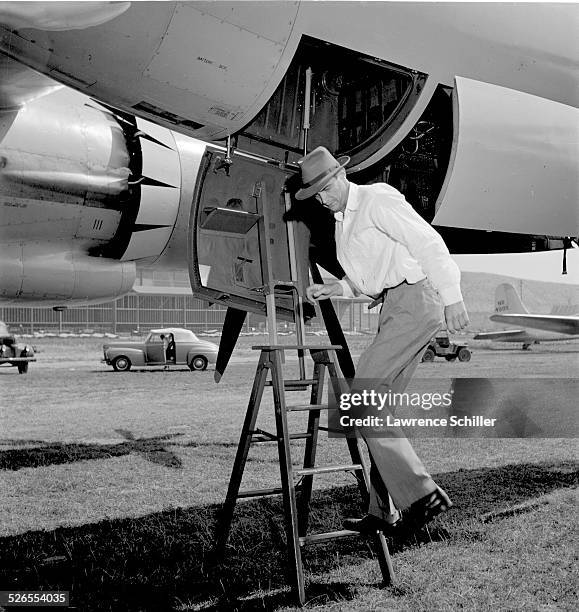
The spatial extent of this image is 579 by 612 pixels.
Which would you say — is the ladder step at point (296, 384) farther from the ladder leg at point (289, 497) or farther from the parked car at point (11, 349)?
the parked car at point (11, 349)

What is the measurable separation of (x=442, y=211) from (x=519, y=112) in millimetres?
672

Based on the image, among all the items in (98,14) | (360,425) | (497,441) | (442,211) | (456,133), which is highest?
(98,14)

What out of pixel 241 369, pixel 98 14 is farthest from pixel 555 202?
pixel 241 369

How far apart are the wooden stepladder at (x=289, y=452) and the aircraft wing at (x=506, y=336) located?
26.9 m

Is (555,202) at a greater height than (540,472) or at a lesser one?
greater

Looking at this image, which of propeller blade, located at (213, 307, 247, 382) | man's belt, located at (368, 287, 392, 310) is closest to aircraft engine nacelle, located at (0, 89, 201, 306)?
propeller blade, located at (213, 307, 247, 382)

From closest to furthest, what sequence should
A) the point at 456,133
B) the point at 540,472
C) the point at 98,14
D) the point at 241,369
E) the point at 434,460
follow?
the point at 98,14, the point at 456,133, the point at 540,472, the point at 434,460, the point at 241,369

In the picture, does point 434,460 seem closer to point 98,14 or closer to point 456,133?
point 456,133

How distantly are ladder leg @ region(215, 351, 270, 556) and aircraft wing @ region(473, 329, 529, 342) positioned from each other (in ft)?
88.7

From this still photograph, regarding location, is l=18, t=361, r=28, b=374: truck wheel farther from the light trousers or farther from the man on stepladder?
the light trousers

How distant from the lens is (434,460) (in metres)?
5.65

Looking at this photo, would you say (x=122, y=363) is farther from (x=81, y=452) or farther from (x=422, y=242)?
(x=422, y=242)

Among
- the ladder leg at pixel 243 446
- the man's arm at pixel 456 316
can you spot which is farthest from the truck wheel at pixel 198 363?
the man's arm at pixel 456 316

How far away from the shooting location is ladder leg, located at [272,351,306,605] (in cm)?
273
